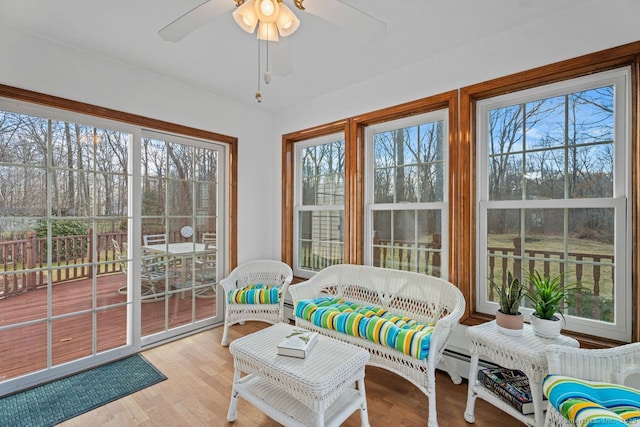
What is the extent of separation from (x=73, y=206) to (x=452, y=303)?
10.1ft

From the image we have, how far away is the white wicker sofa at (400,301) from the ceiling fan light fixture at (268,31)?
1.92 metres

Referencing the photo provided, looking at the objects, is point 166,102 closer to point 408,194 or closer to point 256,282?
point 256,282

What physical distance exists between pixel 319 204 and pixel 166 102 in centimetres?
188

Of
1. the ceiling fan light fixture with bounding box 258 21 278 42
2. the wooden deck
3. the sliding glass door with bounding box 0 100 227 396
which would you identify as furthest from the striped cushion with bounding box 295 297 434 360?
the ceiling fan light fixture with bounding box 258 21 278 42

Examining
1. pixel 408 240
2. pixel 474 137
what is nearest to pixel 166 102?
pixel 408 240

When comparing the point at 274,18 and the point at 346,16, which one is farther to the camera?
the point at 274,18

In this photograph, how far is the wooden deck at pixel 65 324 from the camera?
2209mm

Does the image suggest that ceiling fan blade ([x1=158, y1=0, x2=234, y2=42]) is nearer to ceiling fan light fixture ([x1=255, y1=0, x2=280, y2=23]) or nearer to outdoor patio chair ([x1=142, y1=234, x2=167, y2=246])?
ceiling fan light fixture ([x1=255, y1=0, x2=280, y2=23])

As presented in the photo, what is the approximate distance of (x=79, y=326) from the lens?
8.27 feet

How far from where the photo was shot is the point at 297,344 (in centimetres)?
177

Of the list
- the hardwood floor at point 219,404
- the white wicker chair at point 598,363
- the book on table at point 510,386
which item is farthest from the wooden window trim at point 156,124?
the white wicker chair at point 598,363

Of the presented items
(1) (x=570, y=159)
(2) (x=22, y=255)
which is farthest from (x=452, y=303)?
(2) (x=22, y=255)

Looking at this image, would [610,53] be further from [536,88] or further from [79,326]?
[79,326]

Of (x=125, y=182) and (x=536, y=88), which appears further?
(x=125, y=182)
